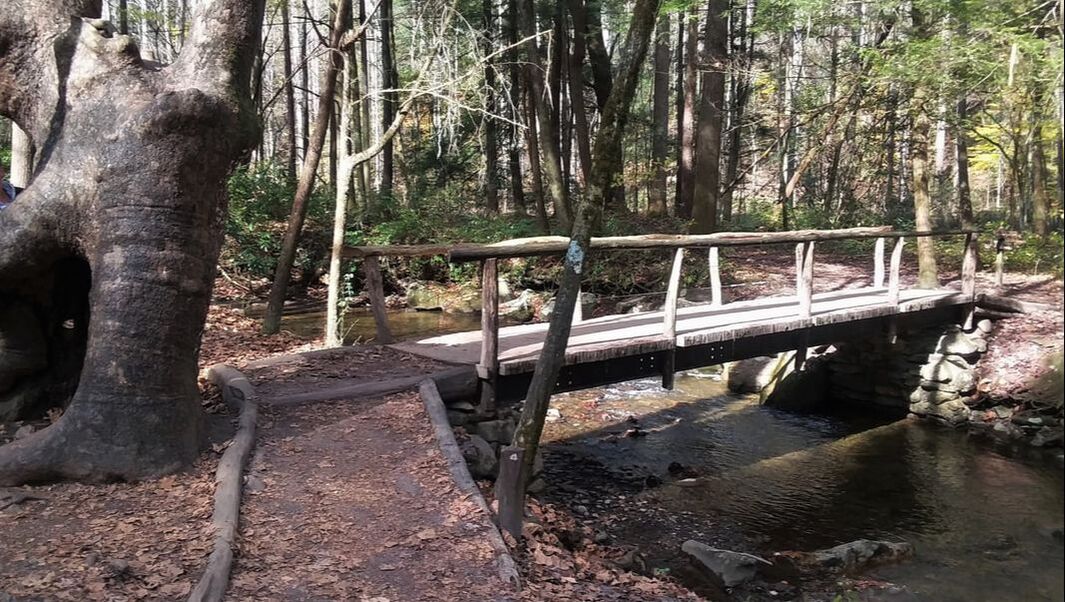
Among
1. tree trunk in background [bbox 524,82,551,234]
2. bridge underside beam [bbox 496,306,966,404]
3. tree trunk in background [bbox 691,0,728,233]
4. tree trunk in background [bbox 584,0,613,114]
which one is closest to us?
bridge underside beam [bbox 496,306,966,404]

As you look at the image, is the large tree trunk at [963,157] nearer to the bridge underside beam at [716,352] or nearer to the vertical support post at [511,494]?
the bridge underside beam at [716,352]

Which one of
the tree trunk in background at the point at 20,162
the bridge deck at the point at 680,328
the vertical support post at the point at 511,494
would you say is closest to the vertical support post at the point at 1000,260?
the bridge deck at the point at 680,328

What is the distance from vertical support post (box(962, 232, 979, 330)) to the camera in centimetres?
1237

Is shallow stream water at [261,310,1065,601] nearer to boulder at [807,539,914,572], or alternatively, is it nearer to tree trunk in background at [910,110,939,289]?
boulder at [807,539,914,572]

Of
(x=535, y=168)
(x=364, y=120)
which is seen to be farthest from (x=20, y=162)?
(x=364, y=120)

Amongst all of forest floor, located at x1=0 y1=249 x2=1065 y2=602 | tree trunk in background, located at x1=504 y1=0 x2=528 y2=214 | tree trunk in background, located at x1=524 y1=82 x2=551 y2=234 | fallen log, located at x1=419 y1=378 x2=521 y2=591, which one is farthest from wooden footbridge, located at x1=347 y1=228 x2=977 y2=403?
tree trunk in background, located at x1=504 y1=0 x2=528 y2=214

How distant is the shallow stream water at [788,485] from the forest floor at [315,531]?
1.79 m

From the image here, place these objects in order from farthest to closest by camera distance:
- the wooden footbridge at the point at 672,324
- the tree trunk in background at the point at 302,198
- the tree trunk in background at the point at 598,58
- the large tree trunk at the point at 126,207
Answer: the tree trunk in background at the point at 598,58 → the tree trunk in background at the point at 302,198 → the wooden footbridge at the point at 672,324 → the large tree trunk at the point at 126,207

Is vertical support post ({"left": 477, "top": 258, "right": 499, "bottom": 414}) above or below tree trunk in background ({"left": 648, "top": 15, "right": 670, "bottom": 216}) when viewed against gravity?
below

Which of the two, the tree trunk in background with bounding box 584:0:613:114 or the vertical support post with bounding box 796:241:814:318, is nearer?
the vertical support post with bounding box 796:241:814:318

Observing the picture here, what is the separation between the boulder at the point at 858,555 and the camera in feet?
22.9

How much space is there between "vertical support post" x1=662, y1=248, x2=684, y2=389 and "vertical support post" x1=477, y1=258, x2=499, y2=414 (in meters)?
2.26

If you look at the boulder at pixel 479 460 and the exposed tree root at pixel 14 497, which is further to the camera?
the boulder at pixel 479 460

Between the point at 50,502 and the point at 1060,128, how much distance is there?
5714 millimetres
